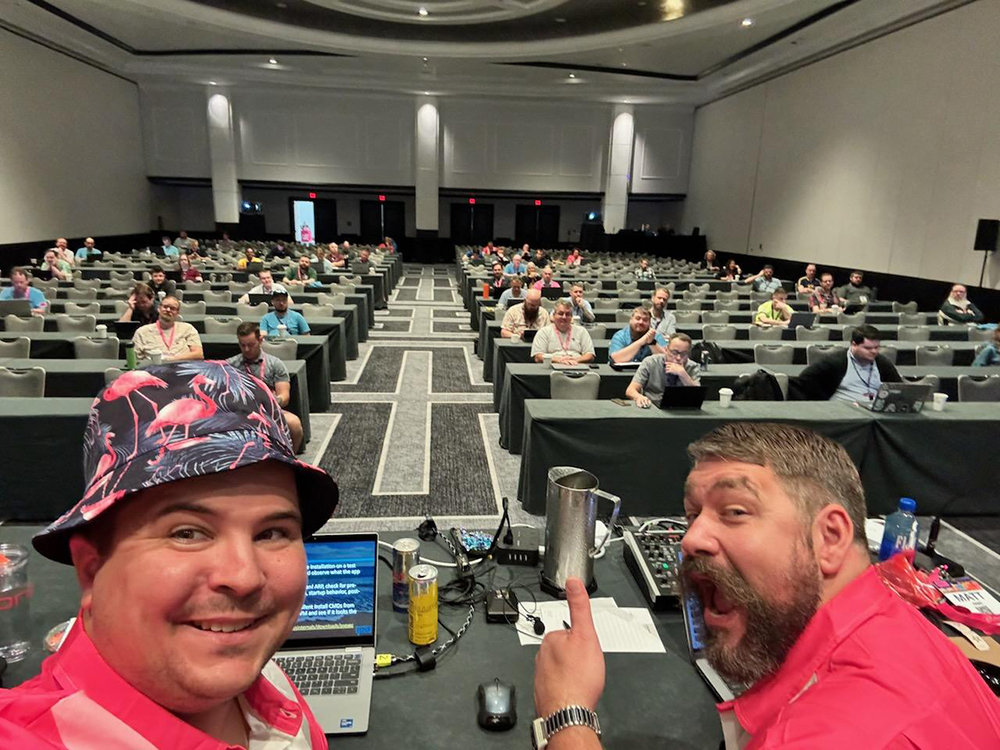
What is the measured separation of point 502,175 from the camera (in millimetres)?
27438

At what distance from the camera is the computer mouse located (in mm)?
1510

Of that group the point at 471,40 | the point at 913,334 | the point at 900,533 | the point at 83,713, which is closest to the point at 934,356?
the point at 913,334

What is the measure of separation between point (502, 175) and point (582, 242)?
496cm

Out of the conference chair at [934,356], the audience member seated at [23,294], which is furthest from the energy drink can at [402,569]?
the audience member seated at [23,294]

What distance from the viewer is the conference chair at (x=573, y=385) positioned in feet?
18.2

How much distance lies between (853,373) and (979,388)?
137cm

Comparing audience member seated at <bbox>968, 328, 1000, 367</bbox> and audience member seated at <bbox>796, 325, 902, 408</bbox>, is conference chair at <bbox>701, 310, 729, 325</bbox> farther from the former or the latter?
audience member seated at <bbox>796, 325, 902, 408</bbox>

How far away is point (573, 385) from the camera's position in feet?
18.2

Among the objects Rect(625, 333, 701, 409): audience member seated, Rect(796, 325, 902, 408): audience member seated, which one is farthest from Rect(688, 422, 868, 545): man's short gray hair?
Rect(796, 325, 902, 408): audience member seated

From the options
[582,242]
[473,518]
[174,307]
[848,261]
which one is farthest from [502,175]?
[473,518]

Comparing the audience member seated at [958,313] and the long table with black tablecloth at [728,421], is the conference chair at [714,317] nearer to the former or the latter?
the audience member seated at [958,313]

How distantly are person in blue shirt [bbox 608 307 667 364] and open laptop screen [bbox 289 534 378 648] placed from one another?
15.5 ft

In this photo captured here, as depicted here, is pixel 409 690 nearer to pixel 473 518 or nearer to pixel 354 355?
pixel 473 518

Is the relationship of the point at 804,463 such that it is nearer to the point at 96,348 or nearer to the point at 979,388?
the point at 979,388
